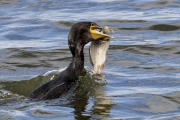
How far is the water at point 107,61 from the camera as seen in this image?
8.41 m

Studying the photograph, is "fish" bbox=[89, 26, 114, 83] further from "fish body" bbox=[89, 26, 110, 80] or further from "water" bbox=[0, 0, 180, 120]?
"water" bbox=[0, 0, 180, 120]

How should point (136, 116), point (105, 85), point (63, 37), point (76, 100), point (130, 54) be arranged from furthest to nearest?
1. point (63, 37)
2. point (130, 54)
3. point (105, 85)
4. point (76, 100)
5. point (136, 116)

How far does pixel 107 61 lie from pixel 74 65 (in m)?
2.52

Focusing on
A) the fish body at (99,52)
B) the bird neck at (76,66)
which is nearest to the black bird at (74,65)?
the bird neck at (76,66)

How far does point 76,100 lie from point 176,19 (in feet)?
20.0

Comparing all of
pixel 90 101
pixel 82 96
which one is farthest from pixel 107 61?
pixel 90 101

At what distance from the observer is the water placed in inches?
331

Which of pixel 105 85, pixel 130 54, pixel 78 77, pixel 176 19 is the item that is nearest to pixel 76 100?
pixel 78 77

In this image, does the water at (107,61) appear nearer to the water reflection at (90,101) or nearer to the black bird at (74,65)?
the water reflection at (90,101)

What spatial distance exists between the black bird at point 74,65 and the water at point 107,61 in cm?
12

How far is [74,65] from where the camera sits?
8875 millimetres

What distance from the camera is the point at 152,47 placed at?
1215 cm

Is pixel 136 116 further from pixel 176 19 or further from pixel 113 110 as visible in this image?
pixel 176 19

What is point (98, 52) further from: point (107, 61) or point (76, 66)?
point (107, 61)
